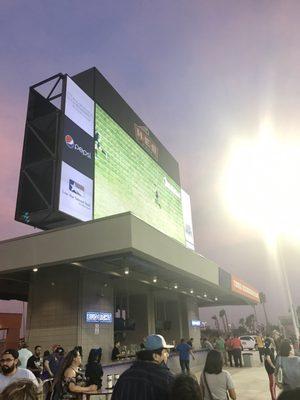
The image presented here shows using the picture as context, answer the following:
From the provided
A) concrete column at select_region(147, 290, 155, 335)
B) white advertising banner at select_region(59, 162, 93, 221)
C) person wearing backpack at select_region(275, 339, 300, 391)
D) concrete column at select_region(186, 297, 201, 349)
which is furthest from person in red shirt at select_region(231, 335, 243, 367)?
person wearing backpack at select_region(275, 339, 300, 391)

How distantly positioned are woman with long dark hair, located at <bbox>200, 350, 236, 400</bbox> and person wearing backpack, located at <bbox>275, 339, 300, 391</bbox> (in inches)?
67.4

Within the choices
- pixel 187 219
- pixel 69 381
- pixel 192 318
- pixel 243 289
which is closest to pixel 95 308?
pixel 69 381

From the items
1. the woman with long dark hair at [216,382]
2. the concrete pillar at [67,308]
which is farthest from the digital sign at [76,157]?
the woman with long dark hair at [216,382]

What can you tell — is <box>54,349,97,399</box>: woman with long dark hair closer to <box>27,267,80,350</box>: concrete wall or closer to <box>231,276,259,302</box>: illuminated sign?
<box>27,267,80,350</box>: concrete wall

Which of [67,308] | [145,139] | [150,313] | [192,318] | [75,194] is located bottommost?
[67,308]

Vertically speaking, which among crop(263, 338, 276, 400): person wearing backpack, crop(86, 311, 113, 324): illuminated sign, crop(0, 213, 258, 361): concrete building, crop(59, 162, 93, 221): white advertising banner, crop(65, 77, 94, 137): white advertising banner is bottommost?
crop(263, 338, 276, 400): person wearing backpack

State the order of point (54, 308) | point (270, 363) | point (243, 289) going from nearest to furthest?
1. point (270, 363)
2. point (54, 308)
3. point (243, 289)

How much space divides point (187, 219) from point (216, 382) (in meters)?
26.9

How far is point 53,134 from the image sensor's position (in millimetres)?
17062

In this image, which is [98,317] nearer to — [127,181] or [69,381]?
[127,181]

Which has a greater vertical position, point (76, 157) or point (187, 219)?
point (187, 219)

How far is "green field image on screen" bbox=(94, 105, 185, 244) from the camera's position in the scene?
18.0 metres

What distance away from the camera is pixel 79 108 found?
1798cm

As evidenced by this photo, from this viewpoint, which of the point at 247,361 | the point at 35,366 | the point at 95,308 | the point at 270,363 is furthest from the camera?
the point at 247,361
